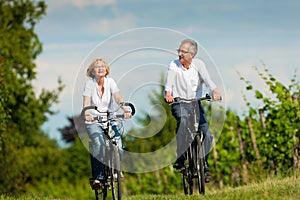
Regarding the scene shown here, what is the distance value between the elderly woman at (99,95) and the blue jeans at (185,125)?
38.3 inches

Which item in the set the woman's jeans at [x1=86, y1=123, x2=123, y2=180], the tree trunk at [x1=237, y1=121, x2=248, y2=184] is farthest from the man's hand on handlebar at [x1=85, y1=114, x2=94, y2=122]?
the tree trunk at [x1=237, y1=121, x2=248, y2=184]

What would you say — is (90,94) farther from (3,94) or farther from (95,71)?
(3,94)

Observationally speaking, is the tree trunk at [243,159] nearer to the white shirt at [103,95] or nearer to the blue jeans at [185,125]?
the blue jeans at [185,125]

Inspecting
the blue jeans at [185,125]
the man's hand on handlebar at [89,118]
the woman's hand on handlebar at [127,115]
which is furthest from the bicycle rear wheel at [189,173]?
the man's hand on handlebar at [89,118]

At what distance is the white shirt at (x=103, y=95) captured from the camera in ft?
33.2

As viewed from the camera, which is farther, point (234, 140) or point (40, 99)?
point (40, 99)

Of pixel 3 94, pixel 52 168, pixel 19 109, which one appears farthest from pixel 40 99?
pixel 3 94

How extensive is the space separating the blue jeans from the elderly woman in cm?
97

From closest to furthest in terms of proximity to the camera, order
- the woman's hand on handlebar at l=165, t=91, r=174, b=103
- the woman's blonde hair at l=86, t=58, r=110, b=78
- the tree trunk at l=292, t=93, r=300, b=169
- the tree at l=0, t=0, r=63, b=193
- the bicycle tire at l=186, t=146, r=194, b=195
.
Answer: the woman's blonde hair at l=86, t=58, r=110, b=78 → the woman's hand on handlebar at l=165, t=91, r=174, b=103 → the bicycle tire at l=186, t=146, r=194, b=195 → the tree trunk at l=292, t=93, r=300, b=169 → the tree at l=0, t=0, r=63, b=193

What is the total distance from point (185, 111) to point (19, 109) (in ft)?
75.9

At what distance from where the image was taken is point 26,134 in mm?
37438

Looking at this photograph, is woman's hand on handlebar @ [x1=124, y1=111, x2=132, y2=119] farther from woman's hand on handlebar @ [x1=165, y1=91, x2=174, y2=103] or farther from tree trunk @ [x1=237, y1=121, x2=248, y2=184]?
tree trunk @ [x1=237, y1=121, x2=248, y2=184]

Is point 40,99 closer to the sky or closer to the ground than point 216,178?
closer to the sky

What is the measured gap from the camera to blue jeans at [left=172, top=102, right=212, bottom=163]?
10.6 metres
